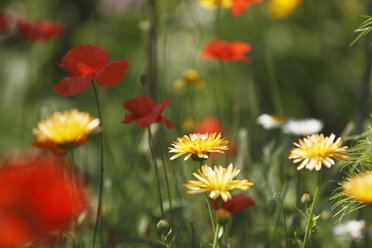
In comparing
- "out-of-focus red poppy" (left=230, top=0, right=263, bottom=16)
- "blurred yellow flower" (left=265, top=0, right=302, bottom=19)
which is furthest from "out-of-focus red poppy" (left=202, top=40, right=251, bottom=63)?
"blurred yellow flower" (left=265, top=0, right=302, bottom=19)

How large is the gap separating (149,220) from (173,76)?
1.12 metres

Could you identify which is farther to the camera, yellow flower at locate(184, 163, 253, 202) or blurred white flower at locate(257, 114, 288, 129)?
blurred white flower at locate(257, 114, 288, 129)

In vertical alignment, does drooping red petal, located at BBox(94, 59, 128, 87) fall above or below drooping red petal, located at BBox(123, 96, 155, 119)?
above

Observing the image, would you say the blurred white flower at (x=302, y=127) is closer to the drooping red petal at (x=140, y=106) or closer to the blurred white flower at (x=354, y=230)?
the blurred white flower at (x=354, y=230)

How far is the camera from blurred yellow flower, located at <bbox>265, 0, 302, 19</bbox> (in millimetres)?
1725

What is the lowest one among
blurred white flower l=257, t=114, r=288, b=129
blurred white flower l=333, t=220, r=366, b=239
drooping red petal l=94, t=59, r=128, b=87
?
blurred white flower l=333, t=220, r=366, b=239

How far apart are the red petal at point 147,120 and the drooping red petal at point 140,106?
23 millimetres

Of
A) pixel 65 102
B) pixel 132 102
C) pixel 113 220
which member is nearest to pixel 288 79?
pixel 65 102

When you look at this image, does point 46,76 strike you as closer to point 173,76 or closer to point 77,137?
point 173,76

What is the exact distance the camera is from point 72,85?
65 cm

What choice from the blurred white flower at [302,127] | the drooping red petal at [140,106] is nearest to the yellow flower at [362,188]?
the drooping red petal at [140,106]

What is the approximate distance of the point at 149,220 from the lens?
0.95m

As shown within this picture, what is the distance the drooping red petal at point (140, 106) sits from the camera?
67 cm

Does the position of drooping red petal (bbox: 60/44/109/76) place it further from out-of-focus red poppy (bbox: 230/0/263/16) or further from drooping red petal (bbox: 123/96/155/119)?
out-of-focus red poppy (bbox: 230/0/263/16)
